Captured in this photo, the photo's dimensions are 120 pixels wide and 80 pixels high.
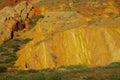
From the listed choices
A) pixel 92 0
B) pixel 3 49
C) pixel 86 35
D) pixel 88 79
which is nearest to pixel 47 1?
pixel 92 0

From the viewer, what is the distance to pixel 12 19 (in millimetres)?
49875

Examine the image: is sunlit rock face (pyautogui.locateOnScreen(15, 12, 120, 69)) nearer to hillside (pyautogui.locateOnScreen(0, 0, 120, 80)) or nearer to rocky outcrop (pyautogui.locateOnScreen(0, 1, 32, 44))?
hillside (pyautogui.locateOnScreen(0, 0, 120, 80))

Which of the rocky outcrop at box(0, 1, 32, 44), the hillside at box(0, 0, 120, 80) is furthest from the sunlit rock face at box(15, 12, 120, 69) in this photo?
the rocky outcrop at box(0, 1, 32, 44)

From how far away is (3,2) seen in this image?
7762 centimetres

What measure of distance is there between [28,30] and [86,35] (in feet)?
57.2

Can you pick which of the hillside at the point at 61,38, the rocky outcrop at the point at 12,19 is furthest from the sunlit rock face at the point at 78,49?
the rocky outcrop at the point at 12,19

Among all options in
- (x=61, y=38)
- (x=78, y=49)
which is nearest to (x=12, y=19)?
(x=61, y=38)

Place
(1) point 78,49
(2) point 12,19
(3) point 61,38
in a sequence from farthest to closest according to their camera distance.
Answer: (2) point 12,19
(3) point 61,38
(1) point 78,49

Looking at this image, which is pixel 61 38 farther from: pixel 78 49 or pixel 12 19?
pixel 12 19

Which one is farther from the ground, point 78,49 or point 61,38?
point 61,38

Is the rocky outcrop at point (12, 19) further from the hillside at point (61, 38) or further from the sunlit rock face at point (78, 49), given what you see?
the sunlit rock face at point (78, 49)

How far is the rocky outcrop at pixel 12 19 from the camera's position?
4872 centimetres

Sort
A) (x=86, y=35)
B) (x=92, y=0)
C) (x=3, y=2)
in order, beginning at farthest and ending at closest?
(x=3, y=2) < (x=92, y=0) < (x=86, y=35)

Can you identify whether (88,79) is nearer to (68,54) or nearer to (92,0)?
(68,54)
